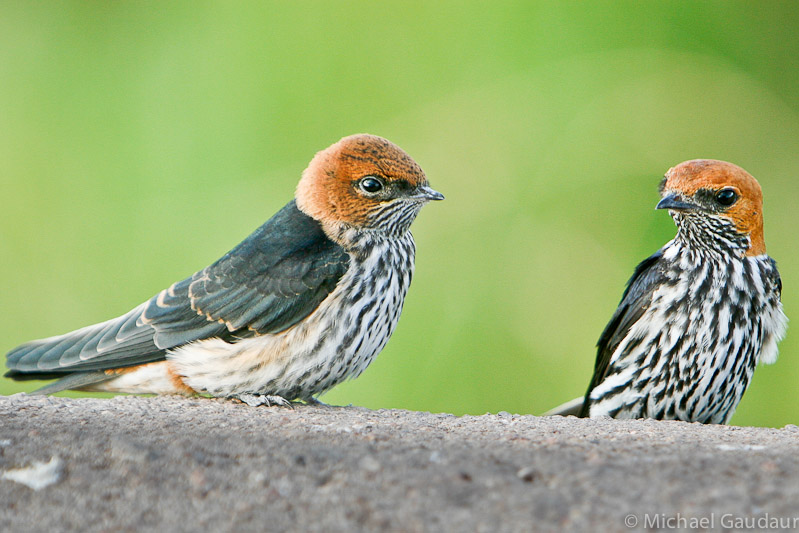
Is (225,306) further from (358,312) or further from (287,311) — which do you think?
(358,312)

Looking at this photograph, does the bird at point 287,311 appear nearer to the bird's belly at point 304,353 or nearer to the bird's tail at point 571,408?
the bird's belly at point 304,353

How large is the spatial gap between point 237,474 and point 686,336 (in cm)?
279

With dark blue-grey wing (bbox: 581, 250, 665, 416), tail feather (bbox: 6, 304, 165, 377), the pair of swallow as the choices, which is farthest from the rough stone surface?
dark blue-grey wing (bbox: 581, 250, 665, 416)

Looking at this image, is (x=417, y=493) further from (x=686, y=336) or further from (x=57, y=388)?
(x=57, y=388)

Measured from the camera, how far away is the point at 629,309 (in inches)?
185

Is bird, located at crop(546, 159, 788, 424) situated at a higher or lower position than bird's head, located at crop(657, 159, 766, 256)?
lower

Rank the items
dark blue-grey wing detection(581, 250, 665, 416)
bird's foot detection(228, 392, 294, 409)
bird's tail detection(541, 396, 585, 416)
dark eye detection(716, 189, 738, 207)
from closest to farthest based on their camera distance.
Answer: bird's foot detection(228, 392, 294, 409), dark eye detection(716, 189, 738, 207), dark blue-grey wing detection(581, 250, 665, 416), bird's tail detection(541, 396, 585, 416)

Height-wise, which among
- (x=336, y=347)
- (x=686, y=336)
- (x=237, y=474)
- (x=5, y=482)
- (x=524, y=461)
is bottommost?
(x=5, y=482)

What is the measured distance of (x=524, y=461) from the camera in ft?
8.14

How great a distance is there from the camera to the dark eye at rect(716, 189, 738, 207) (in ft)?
14.8

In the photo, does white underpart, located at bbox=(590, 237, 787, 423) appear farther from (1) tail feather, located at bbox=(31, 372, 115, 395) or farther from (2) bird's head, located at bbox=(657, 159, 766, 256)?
(1) tail feather, located at bbox=(31, 372, 115, 395)

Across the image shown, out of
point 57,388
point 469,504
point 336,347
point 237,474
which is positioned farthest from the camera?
point 57,388

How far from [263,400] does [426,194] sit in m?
1.38

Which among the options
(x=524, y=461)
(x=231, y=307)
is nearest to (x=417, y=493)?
(x=524, y=461)
